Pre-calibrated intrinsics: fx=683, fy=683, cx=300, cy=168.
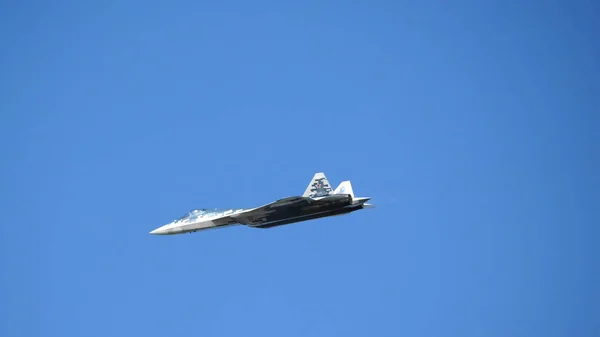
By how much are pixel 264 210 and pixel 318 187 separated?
4.43 metres

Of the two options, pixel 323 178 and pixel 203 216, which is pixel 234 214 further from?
pixel 323 178

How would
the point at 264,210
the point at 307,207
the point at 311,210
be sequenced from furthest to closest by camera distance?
the point at 264,210, the point at 311,210, the point at 307,207

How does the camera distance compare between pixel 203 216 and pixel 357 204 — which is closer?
pixel 357 204

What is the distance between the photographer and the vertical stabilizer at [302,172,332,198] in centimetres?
5106

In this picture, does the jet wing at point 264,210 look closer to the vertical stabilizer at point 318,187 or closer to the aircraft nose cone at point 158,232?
the vertical stabilizer at point 318,187

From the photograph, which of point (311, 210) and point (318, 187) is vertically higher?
point (318, 187)

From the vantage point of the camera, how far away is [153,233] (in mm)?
55625

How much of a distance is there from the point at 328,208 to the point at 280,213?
3653 mm

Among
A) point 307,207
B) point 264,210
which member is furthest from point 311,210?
point 264,210

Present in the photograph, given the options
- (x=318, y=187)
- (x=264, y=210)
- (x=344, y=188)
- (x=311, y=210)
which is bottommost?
(x=311, y=210)

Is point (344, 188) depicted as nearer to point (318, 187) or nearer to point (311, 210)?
point (318, 187)

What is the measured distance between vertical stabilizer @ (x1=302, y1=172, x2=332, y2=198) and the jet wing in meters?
0.99

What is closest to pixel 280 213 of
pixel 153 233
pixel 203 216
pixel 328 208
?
pixel 328 208

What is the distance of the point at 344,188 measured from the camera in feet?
170
